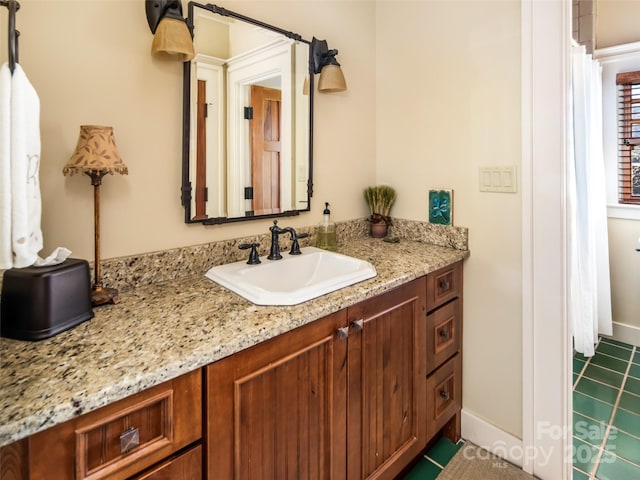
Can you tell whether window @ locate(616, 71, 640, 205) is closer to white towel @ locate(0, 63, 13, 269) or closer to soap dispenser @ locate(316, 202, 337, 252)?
soap dispenser @ locate(316, 202, 337, 252)

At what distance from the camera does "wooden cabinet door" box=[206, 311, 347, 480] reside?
2.71ft

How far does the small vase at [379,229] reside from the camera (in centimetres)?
192

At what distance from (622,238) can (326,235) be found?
2.26 m

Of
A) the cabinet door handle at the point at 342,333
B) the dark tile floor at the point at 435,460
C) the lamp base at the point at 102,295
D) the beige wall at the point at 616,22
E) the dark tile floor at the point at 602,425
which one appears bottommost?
the dark tile floor at the point at 435,460

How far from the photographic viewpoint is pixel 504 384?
5.27 ft

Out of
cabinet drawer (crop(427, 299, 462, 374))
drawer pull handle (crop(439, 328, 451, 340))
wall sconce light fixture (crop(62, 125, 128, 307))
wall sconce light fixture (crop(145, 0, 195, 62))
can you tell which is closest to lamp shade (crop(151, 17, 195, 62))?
wall sconce light fixture (crop(145, 0, 195, 62))

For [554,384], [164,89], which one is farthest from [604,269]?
[164,89]

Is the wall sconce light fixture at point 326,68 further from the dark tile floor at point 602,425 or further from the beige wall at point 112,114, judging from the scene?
the dark tile floor at point 602,425

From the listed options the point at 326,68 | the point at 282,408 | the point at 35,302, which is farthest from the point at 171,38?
the point at 282,408

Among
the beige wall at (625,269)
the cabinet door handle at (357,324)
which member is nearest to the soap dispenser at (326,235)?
the cabinet door handle at (357,324)

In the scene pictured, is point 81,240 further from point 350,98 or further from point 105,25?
point 350,98

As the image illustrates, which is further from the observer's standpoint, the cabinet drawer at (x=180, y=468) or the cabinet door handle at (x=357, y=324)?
the cabinet door handle at (x=357, y=324)

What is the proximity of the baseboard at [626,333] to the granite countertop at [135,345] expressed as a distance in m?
2.37

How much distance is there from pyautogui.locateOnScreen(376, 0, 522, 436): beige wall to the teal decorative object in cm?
3
